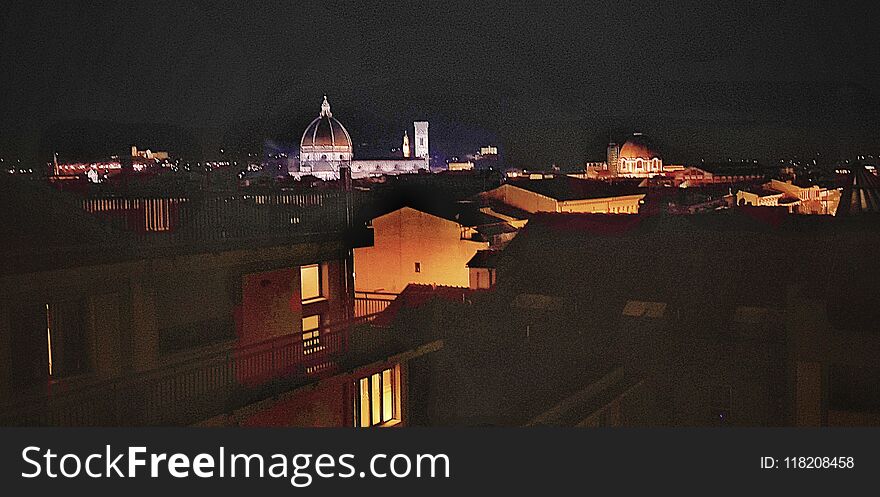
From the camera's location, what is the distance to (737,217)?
386cm

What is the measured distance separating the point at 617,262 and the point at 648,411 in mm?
706

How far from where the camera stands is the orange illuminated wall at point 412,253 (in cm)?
406

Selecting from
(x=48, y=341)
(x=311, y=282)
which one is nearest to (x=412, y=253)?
(x=311, y=282)

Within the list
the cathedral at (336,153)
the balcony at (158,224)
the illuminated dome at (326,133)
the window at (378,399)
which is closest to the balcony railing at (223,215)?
the balcony at (158,224)

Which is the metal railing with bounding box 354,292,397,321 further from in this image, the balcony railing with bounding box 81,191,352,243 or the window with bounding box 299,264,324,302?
the balcony railing with bounding box 81,191,352,243

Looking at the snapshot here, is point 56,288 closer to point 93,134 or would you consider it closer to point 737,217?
point 93,134

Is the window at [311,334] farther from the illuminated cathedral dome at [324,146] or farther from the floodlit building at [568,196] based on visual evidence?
the floodlit building at [568,196]

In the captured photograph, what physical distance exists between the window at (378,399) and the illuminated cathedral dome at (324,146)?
102 centimetres

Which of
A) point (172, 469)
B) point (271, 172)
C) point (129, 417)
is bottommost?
point (172, 469)

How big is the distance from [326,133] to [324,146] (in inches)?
5.1

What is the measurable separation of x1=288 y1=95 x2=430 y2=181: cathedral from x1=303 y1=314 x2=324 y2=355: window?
2.30 ft

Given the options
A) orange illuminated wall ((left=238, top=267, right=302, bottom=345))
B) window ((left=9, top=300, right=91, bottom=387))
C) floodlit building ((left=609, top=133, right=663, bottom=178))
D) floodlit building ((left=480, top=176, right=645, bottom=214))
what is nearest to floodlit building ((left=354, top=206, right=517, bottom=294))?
floodlit building ((left=480, top=176, right=645, bottom=214))

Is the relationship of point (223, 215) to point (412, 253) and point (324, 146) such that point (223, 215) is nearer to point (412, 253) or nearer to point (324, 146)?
point (324, 146)

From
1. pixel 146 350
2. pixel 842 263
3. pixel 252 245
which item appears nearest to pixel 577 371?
pixel 842 263
